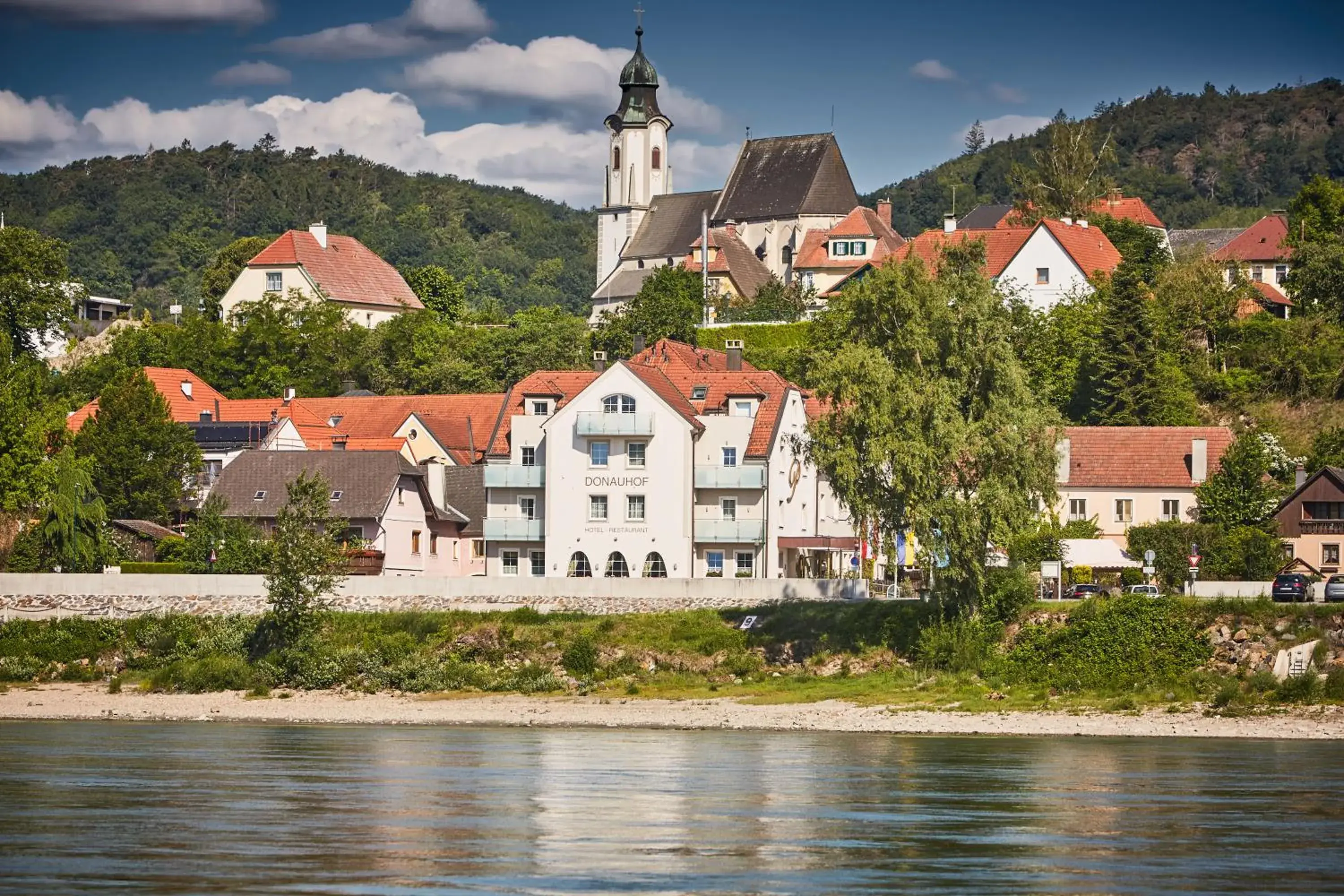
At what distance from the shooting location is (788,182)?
13275 centimetres

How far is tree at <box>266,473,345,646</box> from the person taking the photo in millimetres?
61594

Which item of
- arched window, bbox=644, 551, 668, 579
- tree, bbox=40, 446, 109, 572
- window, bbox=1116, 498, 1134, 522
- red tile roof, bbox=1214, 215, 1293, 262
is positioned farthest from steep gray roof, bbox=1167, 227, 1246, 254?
tree, bbox=40, 446, 109, 572

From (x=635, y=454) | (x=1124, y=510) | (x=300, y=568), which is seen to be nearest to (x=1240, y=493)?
(x=1124, y=510)

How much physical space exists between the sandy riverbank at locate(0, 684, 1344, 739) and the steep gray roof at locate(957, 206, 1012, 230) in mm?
79156

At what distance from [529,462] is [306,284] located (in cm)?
4857

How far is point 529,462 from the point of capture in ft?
243

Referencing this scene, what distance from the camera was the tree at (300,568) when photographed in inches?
2425

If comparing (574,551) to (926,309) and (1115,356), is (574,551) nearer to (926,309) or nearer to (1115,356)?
(926,309)

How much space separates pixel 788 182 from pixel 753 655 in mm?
76200

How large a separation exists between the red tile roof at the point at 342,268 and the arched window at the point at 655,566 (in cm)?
5328

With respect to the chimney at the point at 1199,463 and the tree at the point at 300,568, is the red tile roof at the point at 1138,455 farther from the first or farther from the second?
the tree at the point at 300,568

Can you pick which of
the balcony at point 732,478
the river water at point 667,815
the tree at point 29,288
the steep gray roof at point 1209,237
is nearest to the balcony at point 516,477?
the balcony at point 732,478

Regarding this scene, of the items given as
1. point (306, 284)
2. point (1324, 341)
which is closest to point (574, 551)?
point (1324, 341)

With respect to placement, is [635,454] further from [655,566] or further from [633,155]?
Result: [633,155]
